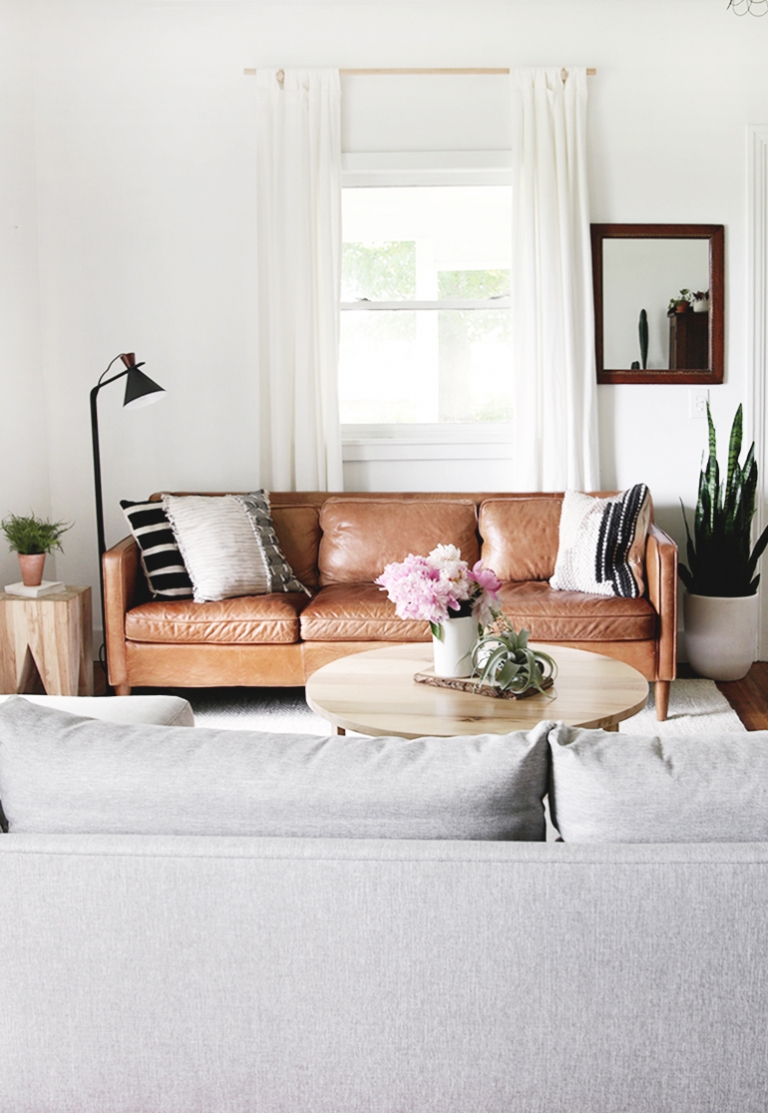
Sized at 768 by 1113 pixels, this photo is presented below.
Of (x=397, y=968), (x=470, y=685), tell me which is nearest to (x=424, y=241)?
(x=470, y=685)

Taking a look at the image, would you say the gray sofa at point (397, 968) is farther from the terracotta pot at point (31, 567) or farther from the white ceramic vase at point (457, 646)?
the terracotta pot at point (31, 567)

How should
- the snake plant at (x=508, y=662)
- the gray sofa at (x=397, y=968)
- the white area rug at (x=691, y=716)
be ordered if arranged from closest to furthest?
the gray sofa at (x=397, y=968) → the snake plant at (x=508, y=662) → the white area rug at (x=691, y=716)

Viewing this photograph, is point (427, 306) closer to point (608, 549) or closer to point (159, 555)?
point (608, 549)

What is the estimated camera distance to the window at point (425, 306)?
4539 mm

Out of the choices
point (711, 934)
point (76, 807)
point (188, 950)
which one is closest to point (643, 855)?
point (711, 934)

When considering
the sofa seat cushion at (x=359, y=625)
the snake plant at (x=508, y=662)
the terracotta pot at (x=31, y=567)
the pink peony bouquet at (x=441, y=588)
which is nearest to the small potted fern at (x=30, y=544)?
the terracotta pot at (x=31, y=567)

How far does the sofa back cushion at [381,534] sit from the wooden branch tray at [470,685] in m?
1.46

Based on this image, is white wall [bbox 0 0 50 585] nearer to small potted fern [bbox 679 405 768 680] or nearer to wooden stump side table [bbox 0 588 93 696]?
wooden stump side table [bbox 0 588 93 696]

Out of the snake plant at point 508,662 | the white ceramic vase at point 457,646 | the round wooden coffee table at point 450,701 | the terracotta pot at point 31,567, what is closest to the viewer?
the round wooden coffee table at point 450,701

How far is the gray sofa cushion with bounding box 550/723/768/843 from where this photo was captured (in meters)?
1.06

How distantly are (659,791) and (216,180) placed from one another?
4.02 meters

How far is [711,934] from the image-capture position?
1.00m

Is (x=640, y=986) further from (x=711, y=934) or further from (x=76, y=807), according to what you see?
(x=76, y=807)

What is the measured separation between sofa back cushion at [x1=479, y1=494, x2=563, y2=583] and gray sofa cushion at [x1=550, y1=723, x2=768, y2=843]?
2966 mm
